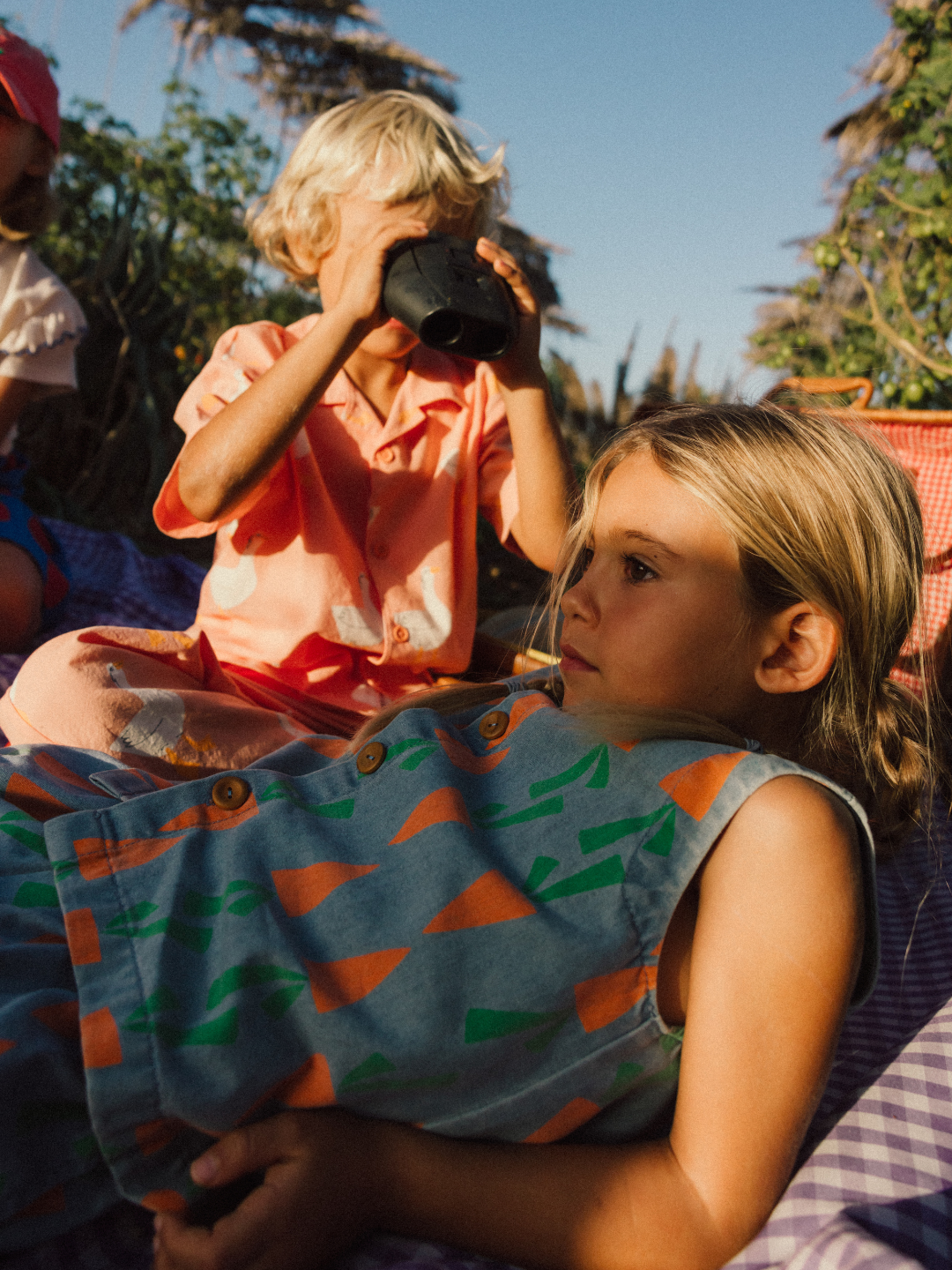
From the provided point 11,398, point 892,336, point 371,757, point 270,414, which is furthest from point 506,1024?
point 892,336

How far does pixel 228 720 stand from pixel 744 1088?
0.88m

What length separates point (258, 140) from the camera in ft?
15.6

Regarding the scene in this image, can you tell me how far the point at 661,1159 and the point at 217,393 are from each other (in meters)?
1.24

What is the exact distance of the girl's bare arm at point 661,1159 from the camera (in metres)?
0.66

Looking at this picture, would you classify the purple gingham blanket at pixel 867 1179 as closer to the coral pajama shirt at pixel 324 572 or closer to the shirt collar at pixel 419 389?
the coral pajama shirt at pixel 324 572

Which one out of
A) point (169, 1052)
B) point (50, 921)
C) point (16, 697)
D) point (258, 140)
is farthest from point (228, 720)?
point (258, 140)

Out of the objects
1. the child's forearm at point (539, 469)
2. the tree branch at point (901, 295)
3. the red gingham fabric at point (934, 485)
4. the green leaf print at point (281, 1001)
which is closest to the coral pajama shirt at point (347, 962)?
the green leaf print at point (281, 1001)

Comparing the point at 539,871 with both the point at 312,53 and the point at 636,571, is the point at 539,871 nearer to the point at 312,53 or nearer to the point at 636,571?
the point at 636,571

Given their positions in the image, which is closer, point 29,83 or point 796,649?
point 796,649

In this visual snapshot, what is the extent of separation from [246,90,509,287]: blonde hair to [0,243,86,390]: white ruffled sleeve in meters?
0.71

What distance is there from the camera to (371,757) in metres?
0.95

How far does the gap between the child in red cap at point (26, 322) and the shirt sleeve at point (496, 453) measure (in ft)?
3.37

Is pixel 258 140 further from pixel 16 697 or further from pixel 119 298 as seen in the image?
pixel 16 697

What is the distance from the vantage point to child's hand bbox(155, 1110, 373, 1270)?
64 centimetres
